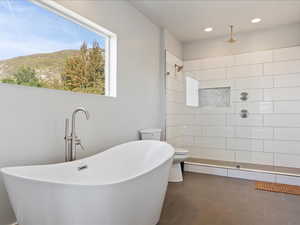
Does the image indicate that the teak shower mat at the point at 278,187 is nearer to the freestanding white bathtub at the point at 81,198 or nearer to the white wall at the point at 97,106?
the white wall at the point at 97,106

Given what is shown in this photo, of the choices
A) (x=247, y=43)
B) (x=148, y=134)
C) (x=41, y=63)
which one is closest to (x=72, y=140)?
(x=41, y=63)

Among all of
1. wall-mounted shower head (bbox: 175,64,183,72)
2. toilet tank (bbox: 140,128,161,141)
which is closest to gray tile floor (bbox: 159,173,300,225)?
toilet tank (bbox: 140,128,161,141)

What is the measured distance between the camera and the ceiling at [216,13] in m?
2.96

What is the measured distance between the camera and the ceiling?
9.71 ft

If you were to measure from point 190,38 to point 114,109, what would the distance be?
256 cm

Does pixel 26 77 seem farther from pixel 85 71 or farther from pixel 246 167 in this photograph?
pixel 246 167

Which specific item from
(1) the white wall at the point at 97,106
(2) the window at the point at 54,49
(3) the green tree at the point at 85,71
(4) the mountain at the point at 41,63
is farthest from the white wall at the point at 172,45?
(4) the mountain at the point at 41,63

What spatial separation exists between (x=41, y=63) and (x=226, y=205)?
248 cm

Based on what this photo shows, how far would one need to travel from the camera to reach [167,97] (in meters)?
3.84

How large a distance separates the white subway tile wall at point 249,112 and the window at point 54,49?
156 centimetres

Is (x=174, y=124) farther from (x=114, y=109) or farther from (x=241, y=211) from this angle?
(x=241, y=211)

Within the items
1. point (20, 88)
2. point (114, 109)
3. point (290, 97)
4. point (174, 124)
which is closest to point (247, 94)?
point (290, 97)

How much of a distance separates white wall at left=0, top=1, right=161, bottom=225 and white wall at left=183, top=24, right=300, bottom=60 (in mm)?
1095

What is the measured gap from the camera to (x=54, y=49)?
7.00ft
